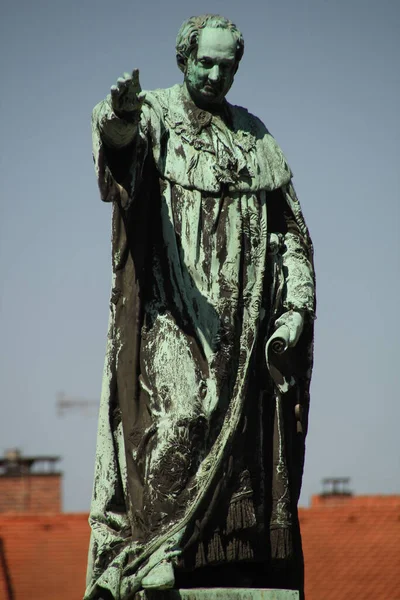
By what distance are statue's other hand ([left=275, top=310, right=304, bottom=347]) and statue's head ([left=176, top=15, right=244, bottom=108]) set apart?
1340mm

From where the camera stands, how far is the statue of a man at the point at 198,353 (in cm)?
1087

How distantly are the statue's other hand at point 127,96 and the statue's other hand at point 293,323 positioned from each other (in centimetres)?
159

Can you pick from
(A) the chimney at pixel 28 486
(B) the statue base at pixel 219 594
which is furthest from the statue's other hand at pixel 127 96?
(A) the chimney at pixel 28 486

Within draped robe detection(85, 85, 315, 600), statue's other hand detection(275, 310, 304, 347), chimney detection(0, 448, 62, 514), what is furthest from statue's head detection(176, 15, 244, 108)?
chimney detection(0, 448, 62, 514)

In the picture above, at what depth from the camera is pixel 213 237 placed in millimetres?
11242

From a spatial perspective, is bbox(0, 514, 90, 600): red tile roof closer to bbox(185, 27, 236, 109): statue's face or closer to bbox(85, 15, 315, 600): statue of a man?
bbox(85, 15, 315, 600): statue of a man

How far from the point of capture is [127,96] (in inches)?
412

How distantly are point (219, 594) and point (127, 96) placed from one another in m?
2.78

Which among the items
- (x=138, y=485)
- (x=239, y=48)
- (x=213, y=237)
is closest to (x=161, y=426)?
(x=138, y=485)

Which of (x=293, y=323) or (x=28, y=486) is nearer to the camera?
(x=293, y=323)

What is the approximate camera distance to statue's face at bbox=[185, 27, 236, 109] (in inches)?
442

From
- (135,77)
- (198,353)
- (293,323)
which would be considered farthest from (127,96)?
(293,323)

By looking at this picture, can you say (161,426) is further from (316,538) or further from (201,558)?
(316,538)

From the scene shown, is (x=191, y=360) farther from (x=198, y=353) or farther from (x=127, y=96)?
(x=127, y=96)
